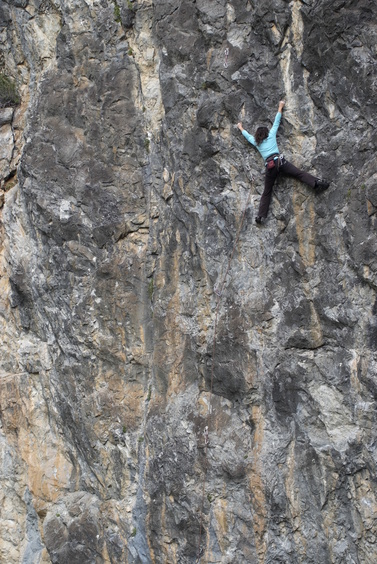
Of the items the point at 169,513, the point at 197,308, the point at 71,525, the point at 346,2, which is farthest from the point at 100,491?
the point at 346,2

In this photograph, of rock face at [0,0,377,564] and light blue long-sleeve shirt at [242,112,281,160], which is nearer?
rock face at [0,0,377,564]

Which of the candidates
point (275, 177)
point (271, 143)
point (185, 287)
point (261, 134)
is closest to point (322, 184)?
point (275, 177)

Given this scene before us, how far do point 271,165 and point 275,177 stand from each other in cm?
28

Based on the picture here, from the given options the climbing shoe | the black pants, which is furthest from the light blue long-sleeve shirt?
the climbing shoe

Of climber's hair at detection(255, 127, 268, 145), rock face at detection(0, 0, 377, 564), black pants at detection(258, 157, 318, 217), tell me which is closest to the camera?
rock face at detection(0, 0, 377, 564)

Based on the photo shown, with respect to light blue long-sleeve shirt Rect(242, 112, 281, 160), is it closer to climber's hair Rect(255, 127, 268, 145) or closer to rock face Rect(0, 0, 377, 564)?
climber's hair Rect(255, 127, 268, 145)

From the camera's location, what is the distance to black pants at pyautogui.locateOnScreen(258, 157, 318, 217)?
28.5ft

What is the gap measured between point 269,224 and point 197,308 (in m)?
1.93

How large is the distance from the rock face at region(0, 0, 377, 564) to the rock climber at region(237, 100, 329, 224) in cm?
23

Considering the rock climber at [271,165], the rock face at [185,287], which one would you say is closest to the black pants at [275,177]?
the rock climber at [271,165]

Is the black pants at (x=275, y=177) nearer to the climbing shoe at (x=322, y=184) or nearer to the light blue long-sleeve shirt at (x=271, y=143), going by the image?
the climbing shoe at (x=322, y=184)

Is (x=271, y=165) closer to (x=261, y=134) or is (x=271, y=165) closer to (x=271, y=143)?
(x=271, y=143)

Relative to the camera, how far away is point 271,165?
28.8 ft

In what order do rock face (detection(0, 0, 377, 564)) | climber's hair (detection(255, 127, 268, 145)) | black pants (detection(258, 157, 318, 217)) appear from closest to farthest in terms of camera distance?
rock face (detection(0, 0, 377, 564)), black pants (detection(258, 157, 318, 217)), climber's hair (detection(255, 127, 268, 145))
